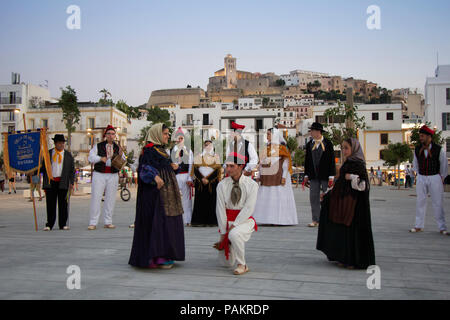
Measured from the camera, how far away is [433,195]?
7.90m

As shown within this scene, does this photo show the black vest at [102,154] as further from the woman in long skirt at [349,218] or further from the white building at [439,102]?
the white building at [439,102]

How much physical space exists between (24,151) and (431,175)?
8.12 m

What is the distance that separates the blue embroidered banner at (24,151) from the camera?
9.14m

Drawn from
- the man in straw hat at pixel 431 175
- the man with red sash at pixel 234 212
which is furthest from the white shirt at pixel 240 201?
the man in straw hat at pixel 431 175

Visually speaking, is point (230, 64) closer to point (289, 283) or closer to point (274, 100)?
point (274, 100)

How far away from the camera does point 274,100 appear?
156 m

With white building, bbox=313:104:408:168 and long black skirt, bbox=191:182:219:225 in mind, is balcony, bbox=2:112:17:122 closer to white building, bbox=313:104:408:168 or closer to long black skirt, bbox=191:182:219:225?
white building, bbox=313:104:408:168

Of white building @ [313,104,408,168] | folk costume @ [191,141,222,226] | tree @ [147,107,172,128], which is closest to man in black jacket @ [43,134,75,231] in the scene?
folk costume @ [191,141,222,226]

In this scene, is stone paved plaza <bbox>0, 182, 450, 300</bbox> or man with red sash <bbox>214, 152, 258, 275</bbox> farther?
man with red sash <bbox>214, 152, 258, 275</bbox>

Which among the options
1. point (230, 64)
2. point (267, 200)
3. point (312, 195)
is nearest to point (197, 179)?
point (267, 200)

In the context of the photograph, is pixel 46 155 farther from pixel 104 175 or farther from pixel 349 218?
pixel 349 218

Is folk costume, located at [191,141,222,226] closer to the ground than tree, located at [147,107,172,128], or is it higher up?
closer to the ground

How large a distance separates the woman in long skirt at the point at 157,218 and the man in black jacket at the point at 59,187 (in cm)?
422

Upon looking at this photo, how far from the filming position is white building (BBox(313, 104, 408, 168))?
5756 cm
